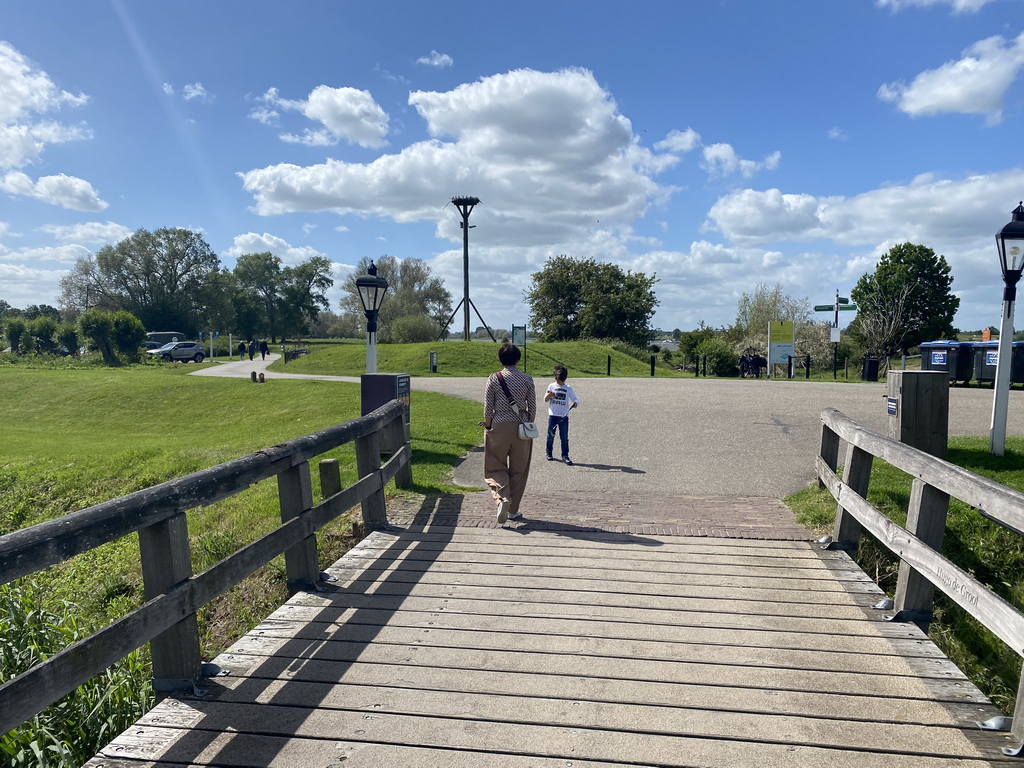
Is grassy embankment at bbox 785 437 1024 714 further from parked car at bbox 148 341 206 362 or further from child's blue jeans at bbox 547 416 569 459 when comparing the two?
parked car at bbox 148 341 206 362

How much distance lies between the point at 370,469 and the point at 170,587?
2.97m

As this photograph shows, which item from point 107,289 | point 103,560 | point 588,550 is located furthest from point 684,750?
point 107,289

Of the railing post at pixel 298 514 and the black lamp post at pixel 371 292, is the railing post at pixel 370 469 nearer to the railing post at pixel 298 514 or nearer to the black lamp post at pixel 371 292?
the railing post at pixel 298 514

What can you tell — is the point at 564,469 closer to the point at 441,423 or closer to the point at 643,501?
the point at 643,501

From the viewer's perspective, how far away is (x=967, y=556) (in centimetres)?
686

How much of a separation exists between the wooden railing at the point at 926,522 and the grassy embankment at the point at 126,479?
4174 mm

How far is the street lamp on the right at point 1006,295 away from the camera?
9.38 meters

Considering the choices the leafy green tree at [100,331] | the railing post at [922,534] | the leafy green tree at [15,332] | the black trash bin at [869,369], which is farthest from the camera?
the leafy green tree at [15,332]

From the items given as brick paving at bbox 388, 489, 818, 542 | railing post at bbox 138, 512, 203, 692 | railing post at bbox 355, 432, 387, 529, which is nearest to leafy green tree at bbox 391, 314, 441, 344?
brick paving at bbox 388, 489, 818, 542

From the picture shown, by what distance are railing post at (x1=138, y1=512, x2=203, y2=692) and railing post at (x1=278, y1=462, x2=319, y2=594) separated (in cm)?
113

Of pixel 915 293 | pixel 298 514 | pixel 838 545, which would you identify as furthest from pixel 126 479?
pixel 915 293

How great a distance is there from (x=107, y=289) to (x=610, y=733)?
91.2 meters

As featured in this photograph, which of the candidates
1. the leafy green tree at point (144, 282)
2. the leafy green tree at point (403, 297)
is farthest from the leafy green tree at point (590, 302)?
the leafy green tree at point (144, 282)

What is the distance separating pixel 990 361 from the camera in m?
21.6
